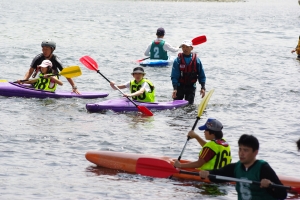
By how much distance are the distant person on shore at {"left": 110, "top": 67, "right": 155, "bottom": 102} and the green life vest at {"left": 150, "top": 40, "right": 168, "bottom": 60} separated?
20.5 feet

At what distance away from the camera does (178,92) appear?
1324 centimetres

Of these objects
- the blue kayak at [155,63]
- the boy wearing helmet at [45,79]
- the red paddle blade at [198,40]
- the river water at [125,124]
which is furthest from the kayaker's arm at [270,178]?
the blue kayak at [155,63]

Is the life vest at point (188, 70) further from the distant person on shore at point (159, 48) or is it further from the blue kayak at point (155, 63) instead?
the blue kayak at point (155, 63)

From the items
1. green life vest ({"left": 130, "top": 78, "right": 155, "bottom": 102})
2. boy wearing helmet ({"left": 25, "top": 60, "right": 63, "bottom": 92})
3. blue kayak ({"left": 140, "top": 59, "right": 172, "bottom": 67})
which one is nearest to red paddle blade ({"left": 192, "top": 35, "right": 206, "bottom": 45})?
green life vest ({"left": 130, "top": 78, "right": 155, "bottom": 102})

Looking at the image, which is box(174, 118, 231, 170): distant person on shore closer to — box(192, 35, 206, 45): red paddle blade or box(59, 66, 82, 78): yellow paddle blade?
box(59, 66, 82, 78): yellow paddle blade

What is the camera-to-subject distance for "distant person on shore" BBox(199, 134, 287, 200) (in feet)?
18.9

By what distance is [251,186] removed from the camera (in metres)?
5.98

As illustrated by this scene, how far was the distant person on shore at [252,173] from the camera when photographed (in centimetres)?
576

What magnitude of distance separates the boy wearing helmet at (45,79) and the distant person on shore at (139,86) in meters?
1.68

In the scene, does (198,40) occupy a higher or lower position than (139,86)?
higher

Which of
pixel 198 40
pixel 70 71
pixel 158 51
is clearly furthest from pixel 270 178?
pixel 158 51

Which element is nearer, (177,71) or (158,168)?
(158,168)

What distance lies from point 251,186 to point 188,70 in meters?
6.81

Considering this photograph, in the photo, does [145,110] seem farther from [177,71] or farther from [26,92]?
[26,92]
